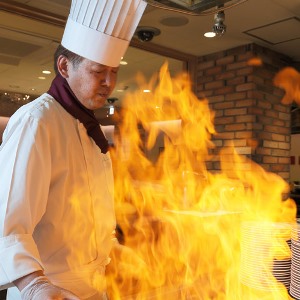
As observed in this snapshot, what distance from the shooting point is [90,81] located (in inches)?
58.3

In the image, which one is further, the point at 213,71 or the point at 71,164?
the point at 213,71

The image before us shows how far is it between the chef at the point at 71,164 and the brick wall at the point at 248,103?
299 cm

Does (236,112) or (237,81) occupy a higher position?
(237,81)

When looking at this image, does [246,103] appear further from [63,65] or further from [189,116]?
[63,65]

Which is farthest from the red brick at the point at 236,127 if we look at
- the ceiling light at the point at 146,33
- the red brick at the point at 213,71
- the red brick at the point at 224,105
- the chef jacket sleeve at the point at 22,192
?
the chef jacket sleeve at the point at 22,192

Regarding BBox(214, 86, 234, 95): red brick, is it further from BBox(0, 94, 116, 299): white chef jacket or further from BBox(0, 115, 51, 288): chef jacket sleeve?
BBox(0, 115, 51, 288): chef jacket sleeve

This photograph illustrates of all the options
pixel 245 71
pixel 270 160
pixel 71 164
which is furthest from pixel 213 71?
pixel 71 164

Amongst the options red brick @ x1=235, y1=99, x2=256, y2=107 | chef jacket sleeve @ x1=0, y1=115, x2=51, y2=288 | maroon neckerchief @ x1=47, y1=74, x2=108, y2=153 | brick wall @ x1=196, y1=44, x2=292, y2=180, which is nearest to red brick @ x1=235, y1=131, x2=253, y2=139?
brick wall @ x1=196, y1=44, x2=292, y2=180

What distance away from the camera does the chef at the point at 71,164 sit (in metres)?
1.21

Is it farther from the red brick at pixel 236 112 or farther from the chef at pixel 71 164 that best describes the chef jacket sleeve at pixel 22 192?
the red brick at pixel 236 112

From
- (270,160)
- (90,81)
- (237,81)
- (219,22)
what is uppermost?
(237,81)

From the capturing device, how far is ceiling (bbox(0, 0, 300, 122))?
336cm

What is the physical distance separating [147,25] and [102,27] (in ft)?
7.37

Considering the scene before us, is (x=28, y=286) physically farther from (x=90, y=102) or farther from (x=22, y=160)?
(x=90, y=102)
